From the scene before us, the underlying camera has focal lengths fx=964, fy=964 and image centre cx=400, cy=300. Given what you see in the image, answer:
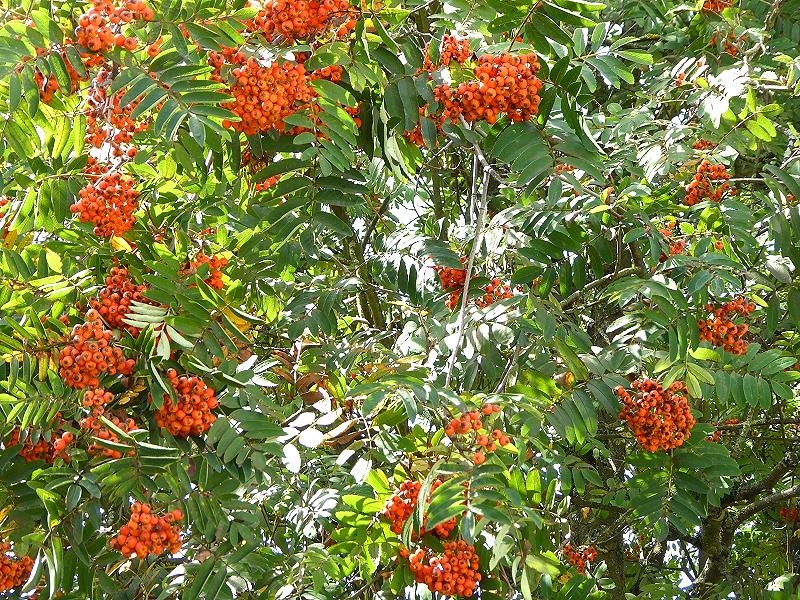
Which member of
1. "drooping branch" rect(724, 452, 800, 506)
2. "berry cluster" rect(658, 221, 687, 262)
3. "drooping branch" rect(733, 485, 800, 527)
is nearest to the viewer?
"berry cluster" rect(658, 221, 687, 262)

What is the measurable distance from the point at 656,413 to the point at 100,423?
6.63ft

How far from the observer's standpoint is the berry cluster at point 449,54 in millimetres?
3051

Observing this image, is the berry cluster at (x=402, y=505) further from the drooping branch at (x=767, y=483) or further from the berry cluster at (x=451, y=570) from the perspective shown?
the drooping branch at (x=767, y=483)

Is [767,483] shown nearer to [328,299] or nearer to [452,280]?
[452,280]

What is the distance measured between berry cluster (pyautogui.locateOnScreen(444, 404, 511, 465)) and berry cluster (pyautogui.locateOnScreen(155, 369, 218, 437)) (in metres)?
0.71

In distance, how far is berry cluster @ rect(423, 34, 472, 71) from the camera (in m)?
3.05

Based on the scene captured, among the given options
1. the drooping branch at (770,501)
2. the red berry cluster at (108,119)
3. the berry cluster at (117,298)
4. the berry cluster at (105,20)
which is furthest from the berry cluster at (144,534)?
the drooping branch at (770,501)

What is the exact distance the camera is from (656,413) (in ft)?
11.9

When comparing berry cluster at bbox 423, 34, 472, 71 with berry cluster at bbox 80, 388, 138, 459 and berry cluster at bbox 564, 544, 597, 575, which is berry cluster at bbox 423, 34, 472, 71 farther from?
berry cluster at bbox 564, 544, 597, 575

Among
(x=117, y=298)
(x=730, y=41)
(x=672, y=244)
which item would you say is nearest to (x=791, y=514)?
(x=672, y=244)

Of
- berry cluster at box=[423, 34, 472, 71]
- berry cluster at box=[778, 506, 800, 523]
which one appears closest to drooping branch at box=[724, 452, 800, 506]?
berry cluster at box=[778, 506, 800, 523]

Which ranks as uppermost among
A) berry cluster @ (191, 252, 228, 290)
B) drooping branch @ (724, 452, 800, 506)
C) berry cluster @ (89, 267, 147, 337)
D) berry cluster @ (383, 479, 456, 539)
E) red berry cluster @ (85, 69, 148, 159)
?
red berry cluster @ (85, 69, 148, 159)

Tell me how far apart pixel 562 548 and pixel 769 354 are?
51.2 inches

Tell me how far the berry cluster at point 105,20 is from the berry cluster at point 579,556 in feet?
10.2
